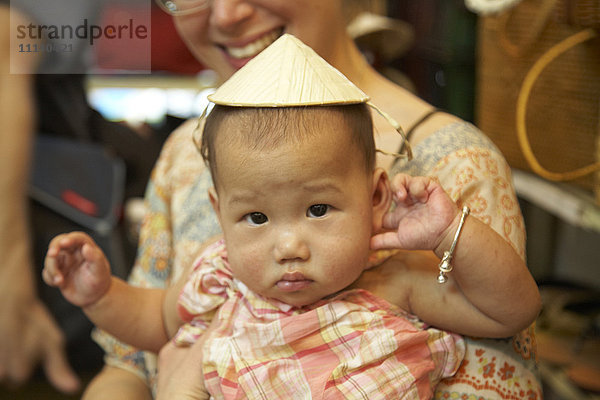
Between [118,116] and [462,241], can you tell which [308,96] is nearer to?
[462,241]

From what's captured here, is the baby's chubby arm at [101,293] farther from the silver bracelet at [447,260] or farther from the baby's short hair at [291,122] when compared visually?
the silver bracelet at [447,260]

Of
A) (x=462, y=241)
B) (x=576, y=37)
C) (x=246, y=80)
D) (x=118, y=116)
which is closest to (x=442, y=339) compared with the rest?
(x=462, y=241)

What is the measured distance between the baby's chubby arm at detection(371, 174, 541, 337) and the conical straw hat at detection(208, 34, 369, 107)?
0.40 ft

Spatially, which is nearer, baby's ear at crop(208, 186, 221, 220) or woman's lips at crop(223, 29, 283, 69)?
→ baby's ear at crop(208, 186, 221, 220)

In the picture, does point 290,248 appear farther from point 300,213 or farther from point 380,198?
point 380,198

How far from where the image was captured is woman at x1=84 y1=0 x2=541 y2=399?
0.85 m

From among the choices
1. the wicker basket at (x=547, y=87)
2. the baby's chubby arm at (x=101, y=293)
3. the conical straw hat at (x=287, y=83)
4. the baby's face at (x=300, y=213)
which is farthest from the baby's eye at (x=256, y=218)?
the wicker basket at (x=547, y=87)

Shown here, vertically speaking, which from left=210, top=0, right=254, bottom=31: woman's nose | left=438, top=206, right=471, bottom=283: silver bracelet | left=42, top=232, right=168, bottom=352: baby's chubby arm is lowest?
left=42, top=232, right=168, bottom=352: baby's chubby arm

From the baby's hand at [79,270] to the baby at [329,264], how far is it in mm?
197

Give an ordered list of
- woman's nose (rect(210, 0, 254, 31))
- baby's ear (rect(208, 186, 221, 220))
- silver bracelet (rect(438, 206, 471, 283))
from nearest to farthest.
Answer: silver bracelet (rect(438, 206, 471, 283)) < baby's ear (rect(208, 186, 221, 220)) < woman's nose (rect(210, 0, 254, 31))

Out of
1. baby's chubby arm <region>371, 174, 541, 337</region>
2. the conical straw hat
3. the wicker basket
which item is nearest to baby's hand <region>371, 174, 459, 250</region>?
baby's chubby arm <region>371, 174, 541, 337</region>

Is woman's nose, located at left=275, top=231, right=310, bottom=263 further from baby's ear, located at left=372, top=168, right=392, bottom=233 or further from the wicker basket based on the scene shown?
the wicker basket

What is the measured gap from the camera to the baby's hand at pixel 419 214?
0.73m

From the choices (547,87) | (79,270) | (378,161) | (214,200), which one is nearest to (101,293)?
(79,270)
